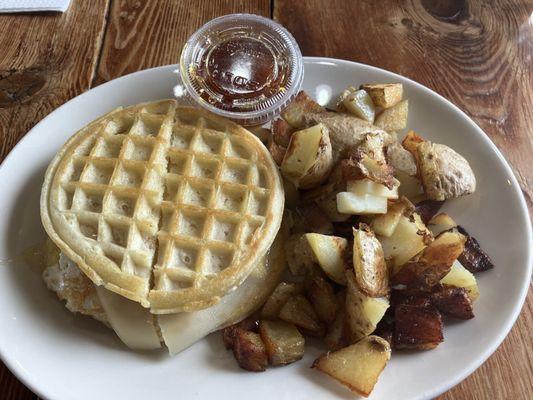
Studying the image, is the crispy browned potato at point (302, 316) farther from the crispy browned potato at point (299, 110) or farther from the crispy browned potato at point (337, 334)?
the crispy browned potato at point (299, 110)

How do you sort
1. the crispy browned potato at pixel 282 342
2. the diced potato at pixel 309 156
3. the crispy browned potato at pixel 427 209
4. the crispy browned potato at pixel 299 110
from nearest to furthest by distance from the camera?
the crispy browned potato at pixel 282 342, the diced potato at pixel 309 156, the crispy browned potato at pixel 427 209, the crispy browned potato at pixel 299 110

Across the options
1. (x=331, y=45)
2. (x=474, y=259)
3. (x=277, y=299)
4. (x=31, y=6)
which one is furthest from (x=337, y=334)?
(x=31, y=6)

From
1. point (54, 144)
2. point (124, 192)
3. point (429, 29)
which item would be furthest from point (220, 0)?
point (124, 192)

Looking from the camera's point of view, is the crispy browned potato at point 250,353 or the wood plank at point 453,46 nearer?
the crispy browned potato at point 250,353

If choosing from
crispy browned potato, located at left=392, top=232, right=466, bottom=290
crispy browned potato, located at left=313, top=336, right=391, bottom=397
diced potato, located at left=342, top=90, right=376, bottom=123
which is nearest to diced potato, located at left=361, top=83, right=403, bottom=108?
diced potato, located at left=342, top=90, right=376, bottom=123

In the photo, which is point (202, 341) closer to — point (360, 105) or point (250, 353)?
point (250, 353)

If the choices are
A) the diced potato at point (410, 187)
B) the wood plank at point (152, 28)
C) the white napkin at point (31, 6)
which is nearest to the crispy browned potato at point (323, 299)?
the diced potato at point (410, 187)
